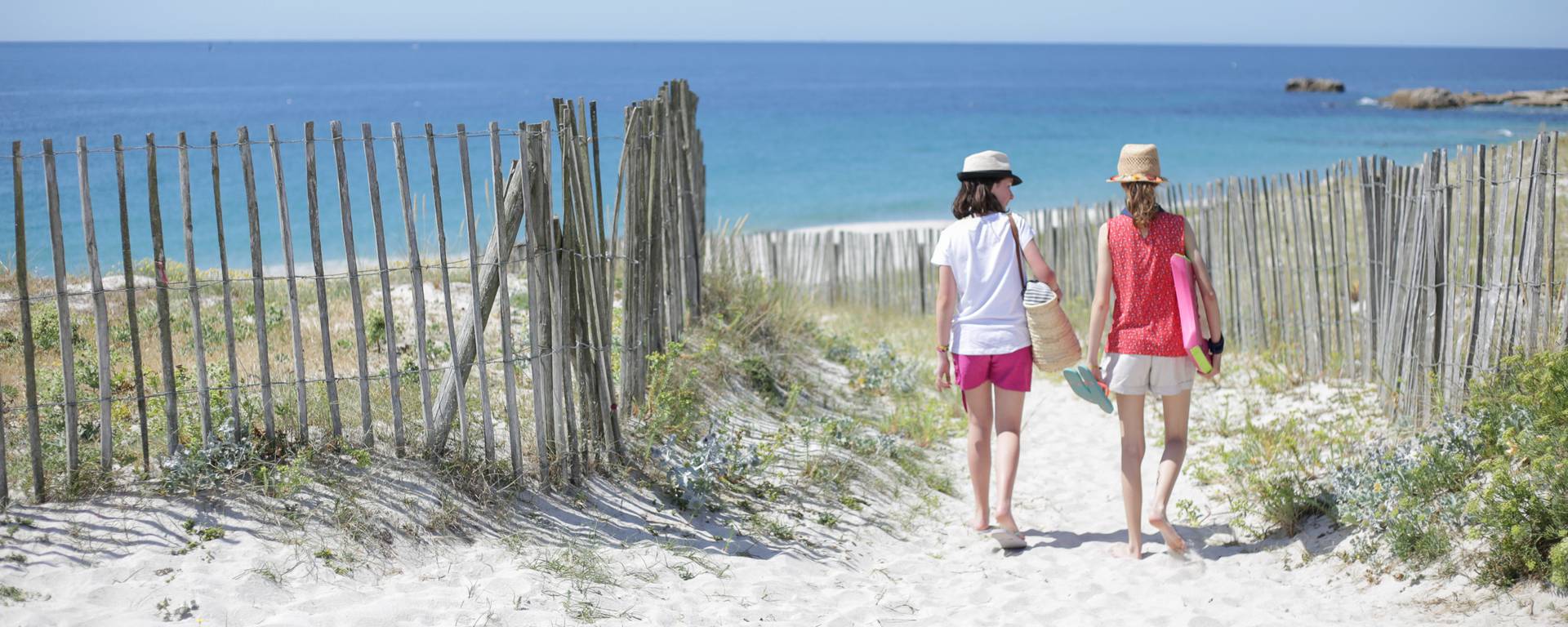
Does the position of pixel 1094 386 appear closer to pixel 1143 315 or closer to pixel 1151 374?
pixel 1151 374

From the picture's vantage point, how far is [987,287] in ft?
13.0

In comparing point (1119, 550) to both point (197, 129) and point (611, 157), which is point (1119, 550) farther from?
point (197, 129)

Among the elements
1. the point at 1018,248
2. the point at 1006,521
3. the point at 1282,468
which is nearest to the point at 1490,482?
the point at 1282,468

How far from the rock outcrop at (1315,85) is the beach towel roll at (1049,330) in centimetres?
6902

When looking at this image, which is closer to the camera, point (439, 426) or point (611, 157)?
point (439, 426)

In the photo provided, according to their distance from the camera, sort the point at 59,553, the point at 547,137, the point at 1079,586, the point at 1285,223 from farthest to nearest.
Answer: the point at 1285,223
the point at 547,137
the point at 1079,586
the point at 59,553

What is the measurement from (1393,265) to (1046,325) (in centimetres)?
260

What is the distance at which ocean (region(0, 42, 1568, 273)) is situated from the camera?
17359 millimetres

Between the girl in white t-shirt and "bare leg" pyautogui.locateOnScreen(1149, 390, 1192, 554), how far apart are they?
540mm

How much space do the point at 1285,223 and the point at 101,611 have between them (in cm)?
653

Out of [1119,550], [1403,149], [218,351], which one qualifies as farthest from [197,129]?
[1403,149]

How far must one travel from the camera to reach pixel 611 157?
4914mm

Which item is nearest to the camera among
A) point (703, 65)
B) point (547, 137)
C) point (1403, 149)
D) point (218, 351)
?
point (547, 137)

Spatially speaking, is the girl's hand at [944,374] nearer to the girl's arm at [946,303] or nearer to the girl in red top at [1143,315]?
the girl's arm at [946,303]
